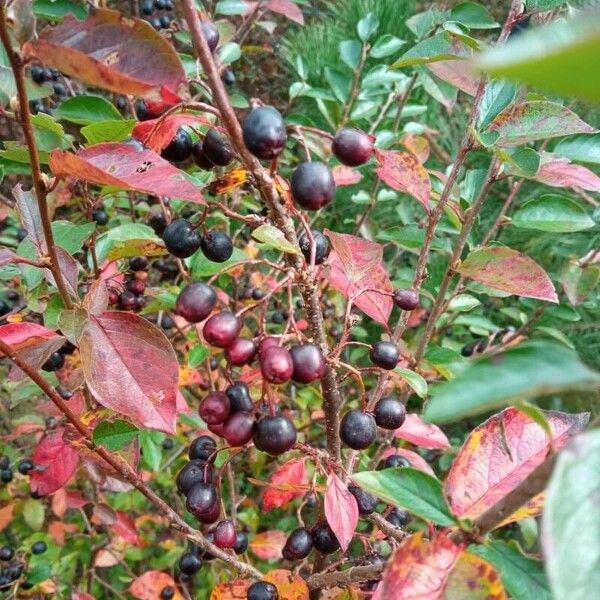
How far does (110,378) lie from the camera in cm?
67

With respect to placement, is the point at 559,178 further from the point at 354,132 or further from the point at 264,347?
the point at 264,347

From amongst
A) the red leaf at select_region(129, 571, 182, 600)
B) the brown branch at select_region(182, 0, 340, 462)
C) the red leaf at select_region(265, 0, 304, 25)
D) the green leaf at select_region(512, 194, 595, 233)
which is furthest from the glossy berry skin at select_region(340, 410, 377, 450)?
the red leaf at select_region(265, 0, 304, 25)

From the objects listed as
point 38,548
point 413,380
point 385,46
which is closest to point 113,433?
point 413,380

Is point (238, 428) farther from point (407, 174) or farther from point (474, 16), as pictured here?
point (474, 16)

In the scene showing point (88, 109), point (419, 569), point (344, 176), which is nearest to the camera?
point (419, 569)

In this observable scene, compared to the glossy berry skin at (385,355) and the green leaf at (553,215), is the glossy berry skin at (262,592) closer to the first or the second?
the glossy berry skin at (385,355)

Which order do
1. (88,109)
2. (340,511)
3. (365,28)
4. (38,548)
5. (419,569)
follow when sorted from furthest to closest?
(365,28), (38,548), (88,109), (340,511), (419,569)

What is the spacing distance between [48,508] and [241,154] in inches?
71.6

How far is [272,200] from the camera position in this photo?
0.56 m

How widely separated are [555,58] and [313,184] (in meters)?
0.40

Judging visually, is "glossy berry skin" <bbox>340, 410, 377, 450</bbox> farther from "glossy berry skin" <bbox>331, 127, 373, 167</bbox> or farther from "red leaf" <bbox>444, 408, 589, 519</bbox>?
"glossy berry skin" <bbox>331, 127, 373, 167</bbox>

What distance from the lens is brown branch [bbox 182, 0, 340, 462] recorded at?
0.49 meters

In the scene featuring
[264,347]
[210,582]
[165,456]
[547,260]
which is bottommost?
[210,582]

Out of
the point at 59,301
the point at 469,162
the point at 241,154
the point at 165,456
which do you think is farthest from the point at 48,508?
the point at 469,162
